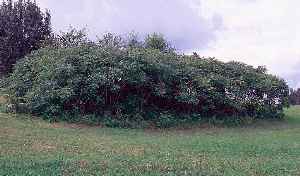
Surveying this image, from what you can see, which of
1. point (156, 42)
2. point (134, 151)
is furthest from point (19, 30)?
point (134, 151)

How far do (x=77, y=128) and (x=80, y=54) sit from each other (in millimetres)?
3945

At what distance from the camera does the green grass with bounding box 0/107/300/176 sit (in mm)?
11039

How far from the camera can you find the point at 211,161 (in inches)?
488

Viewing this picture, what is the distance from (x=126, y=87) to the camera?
72.0 ft

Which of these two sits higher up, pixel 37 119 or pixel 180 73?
pixel 180 73

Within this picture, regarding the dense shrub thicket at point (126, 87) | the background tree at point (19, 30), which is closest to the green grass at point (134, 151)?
the dense shrub thicket at point (126, 87)

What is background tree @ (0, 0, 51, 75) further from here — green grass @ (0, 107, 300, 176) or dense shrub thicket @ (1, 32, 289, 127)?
green grass @ (0, 107, 300, 176)

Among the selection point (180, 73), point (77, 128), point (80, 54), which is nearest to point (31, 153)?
point (77, 128)

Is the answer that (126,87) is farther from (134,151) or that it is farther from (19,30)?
(19,30)

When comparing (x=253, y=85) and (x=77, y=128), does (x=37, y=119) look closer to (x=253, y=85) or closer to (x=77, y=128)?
(x=77, y=128)

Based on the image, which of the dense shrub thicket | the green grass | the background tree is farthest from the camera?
the background tree

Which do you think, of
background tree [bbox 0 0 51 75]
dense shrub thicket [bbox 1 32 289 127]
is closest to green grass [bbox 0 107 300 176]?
dense shrub thicket [bbox 1 32 289 127]

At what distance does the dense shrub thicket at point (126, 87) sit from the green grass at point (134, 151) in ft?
4.47

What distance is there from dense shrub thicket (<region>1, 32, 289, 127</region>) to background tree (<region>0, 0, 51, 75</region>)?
673cm
